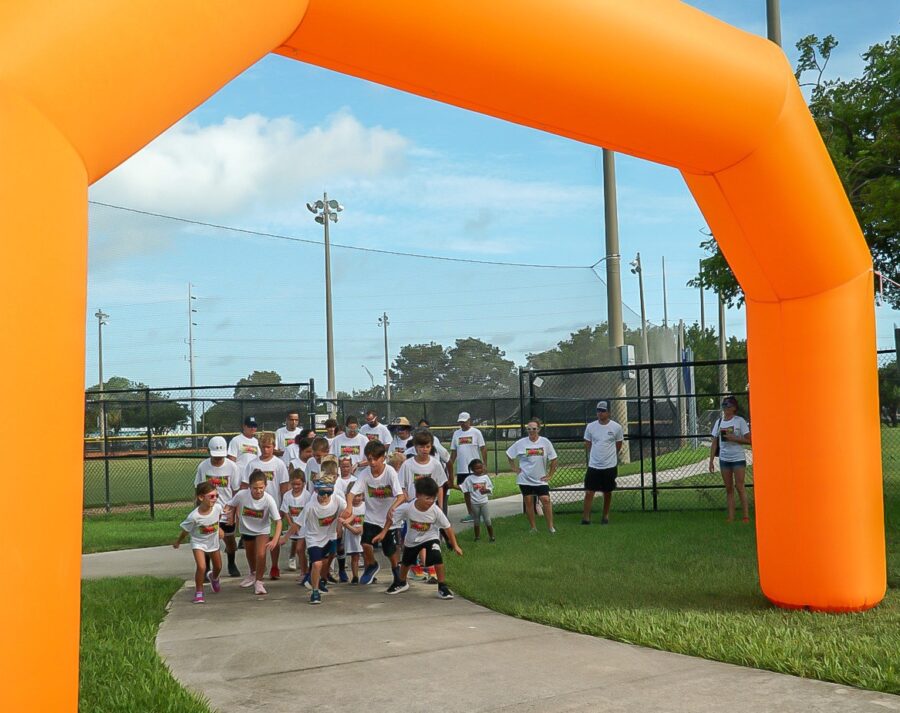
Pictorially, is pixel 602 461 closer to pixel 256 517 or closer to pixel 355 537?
pixel 355 537

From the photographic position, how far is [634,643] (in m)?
6.50

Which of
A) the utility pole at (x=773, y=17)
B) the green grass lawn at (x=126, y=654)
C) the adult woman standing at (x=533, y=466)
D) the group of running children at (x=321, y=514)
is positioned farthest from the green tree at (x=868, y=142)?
the green grass lawn at (x=126, y=654)

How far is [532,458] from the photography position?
44.0ft

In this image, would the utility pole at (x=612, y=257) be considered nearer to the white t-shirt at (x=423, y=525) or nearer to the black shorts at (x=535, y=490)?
the black shorts at (x=535, y=490)

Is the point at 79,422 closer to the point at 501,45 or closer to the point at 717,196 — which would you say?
the point at 501,45

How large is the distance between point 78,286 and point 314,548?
6.38 meters

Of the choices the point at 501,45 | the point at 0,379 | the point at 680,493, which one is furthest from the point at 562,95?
the point at 680,493

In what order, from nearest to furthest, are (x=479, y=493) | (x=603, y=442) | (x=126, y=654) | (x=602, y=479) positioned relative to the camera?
1. (x=126, y=654)
2. (x=479, y=493)
3. (x=602, y=479)
4. (x=603, y=442)

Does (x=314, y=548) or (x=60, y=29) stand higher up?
(x=60, y=29)

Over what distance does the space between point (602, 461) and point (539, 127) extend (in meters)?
9.36

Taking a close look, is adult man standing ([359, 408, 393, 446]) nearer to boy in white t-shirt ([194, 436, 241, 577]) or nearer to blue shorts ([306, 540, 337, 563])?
boy in white t-shirt ([194, 436, 241, 577])

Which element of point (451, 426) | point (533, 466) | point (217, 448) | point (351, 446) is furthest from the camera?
point (451, 426)

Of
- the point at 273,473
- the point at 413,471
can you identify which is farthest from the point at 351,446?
the point at 413,471

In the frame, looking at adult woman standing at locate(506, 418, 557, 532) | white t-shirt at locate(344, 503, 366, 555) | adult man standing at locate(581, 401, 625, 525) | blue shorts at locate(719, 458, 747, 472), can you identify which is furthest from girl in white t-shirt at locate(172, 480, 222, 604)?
blue shorts at locate(719, 458, 747, 472)
